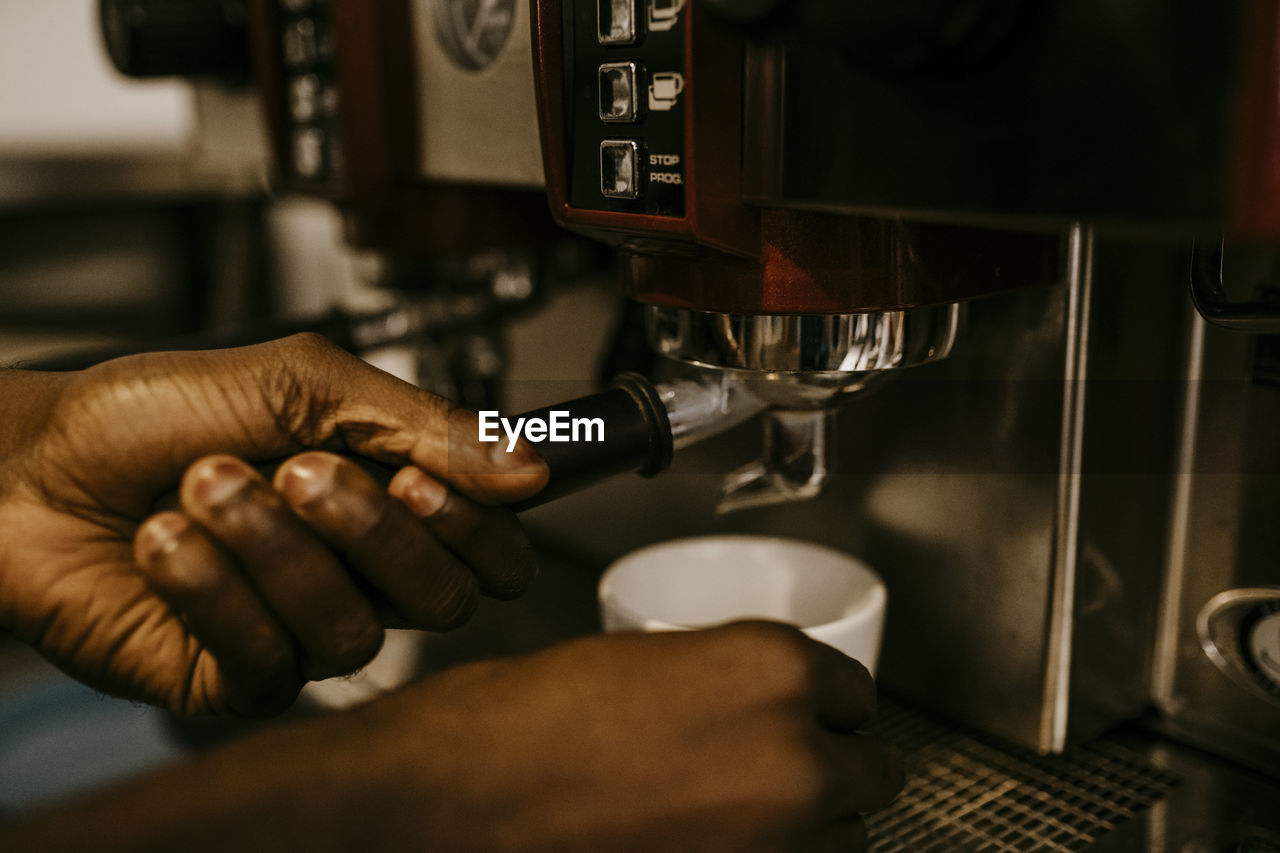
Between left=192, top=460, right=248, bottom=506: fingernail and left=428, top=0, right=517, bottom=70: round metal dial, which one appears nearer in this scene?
left=192, top=460, right=248, bottom=506: fingernail

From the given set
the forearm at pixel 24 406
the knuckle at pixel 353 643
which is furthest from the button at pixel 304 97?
the knuckle at pixel 353 643

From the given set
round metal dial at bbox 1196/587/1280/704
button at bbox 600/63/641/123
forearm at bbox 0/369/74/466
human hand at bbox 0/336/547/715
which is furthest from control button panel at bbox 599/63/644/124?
round metal dial at bbox 1196/587/1280/704

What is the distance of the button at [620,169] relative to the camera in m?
0.35

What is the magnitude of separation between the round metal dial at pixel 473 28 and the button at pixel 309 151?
108 millimetres

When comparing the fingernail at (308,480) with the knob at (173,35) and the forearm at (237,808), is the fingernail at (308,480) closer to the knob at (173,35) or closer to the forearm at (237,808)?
the forearm at (237,808)

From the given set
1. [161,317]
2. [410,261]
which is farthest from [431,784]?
[161,317]

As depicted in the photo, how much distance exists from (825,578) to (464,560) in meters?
0.24

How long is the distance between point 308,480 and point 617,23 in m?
0.18

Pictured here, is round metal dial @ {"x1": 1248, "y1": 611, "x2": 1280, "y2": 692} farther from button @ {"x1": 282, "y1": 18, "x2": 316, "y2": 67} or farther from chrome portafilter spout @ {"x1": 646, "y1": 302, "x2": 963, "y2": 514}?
button @ {"x1": 282, "y1": 18, "x2": 316, "y2": 67}

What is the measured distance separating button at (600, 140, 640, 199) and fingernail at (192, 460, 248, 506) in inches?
6.1

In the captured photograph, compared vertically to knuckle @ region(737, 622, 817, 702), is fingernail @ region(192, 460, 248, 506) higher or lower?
higher

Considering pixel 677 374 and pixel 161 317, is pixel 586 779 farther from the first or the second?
pixel 161 317

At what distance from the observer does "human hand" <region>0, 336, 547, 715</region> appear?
301mm

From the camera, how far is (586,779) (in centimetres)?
27
